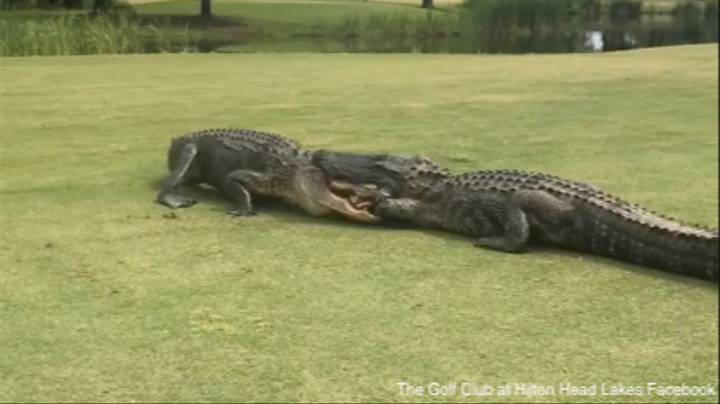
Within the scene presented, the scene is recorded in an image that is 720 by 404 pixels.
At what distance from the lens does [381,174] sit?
3211 mm

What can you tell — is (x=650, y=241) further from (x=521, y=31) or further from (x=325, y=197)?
(x=521, y=31)

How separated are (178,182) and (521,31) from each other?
159 cm

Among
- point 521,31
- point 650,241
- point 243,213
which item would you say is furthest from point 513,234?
point 521,31

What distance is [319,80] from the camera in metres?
7.91

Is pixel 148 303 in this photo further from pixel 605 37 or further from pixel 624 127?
pixel 624 127

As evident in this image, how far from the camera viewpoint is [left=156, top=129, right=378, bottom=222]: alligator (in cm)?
328

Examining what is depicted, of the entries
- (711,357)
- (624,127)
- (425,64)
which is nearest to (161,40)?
(425,64)

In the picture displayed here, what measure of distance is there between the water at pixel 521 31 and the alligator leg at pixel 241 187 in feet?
3.66

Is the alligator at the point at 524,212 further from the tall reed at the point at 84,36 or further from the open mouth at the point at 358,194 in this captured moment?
the tall reed at the point at 84,36

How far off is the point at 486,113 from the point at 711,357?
4.12m

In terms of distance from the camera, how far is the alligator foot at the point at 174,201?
350 cm

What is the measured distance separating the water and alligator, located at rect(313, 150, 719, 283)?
1.62 ft

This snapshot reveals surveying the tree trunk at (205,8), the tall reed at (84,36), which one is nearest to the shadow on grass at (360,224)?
the tall reed at (84,36)

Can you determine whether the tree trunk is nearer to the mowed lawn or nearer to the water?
the water
